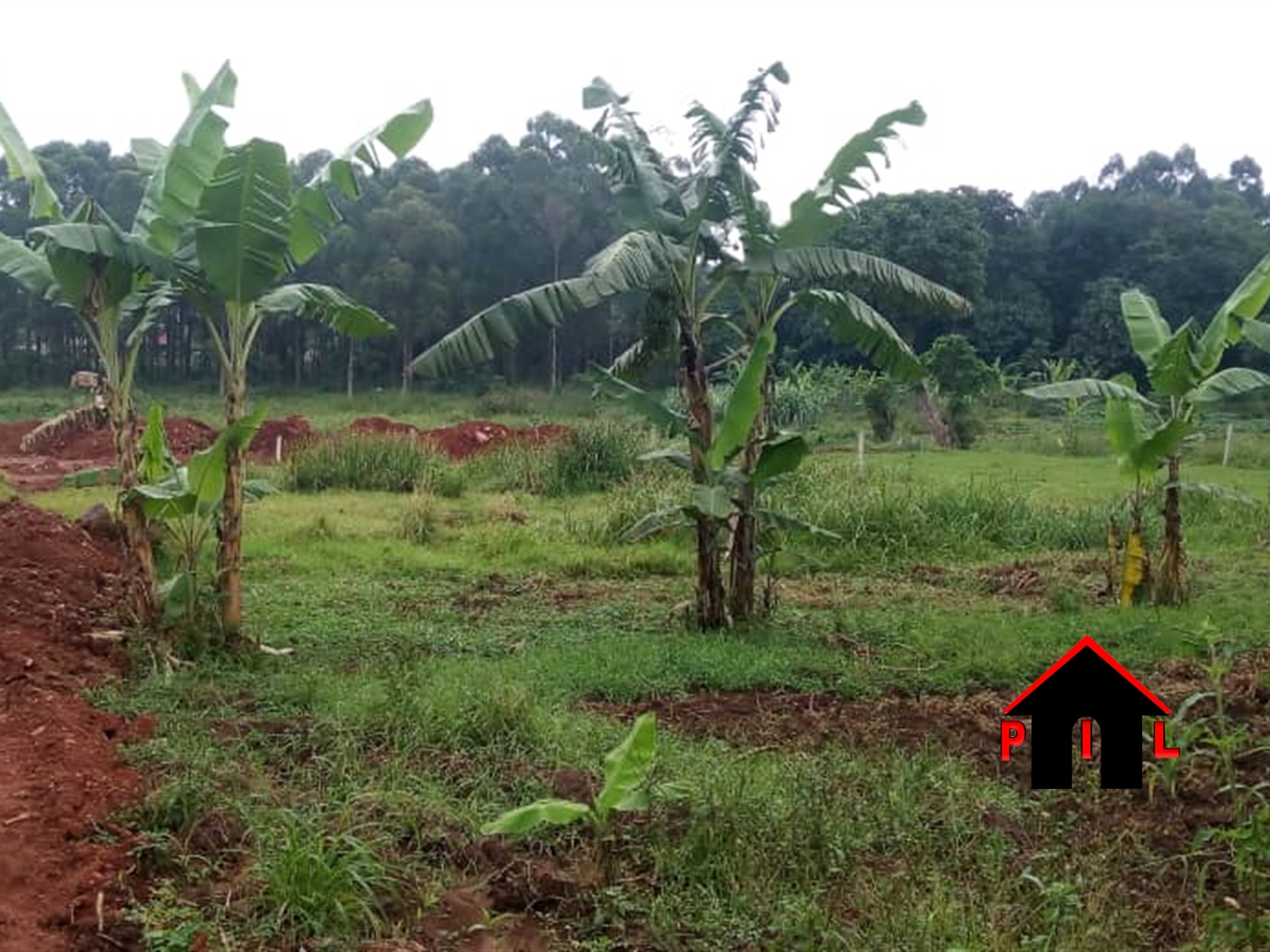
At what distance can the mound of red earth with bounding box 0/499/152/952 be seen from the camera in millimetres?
3434

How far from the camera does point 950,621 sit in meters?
8.05

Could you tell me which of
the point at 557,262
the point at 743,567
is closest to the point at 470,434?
the point at 557,262

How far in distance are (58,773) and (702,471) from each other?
422 centimetres

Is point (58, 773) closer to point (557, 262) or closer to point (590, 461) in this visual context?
point (590, 461)

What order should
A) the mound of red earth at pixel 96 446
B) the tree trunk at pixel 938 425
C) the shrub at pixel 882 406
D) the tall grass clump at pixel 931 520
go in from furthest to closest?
1. the shrub at pixel 882 406
2. the tree trunk at pixel 938 425
3. the mound of red earth at pixel 96 446
4. the tall grass clump at pixel 931 520

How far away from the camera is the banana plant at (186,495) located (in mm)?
6336

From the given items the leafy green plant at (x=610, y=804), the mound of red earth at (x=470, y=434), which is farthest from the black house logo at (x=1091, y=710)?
the mound of red earth at (x=470, y=434)

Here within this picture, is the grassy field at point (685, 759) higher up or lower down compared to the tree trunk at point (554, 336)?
lower down

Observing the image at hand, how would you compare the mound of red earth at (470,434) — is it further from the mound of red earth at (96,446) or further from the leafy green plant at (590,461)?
the leafy green plant at (590,461)

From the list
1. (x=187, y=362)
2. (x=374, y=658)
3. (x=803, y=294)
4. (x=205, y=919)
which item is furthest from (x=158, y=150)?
(x=187, y=362)

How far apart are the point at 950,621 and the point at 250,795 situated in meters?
5.19

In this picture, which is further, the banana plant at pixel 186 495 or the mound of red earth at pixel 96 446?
the mound of red earth at pixel 96 446

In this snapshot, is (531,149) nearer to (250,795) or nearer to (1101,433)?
(1101,433)

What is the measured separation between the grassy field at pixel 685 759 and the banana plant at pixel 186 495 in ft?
1.10
